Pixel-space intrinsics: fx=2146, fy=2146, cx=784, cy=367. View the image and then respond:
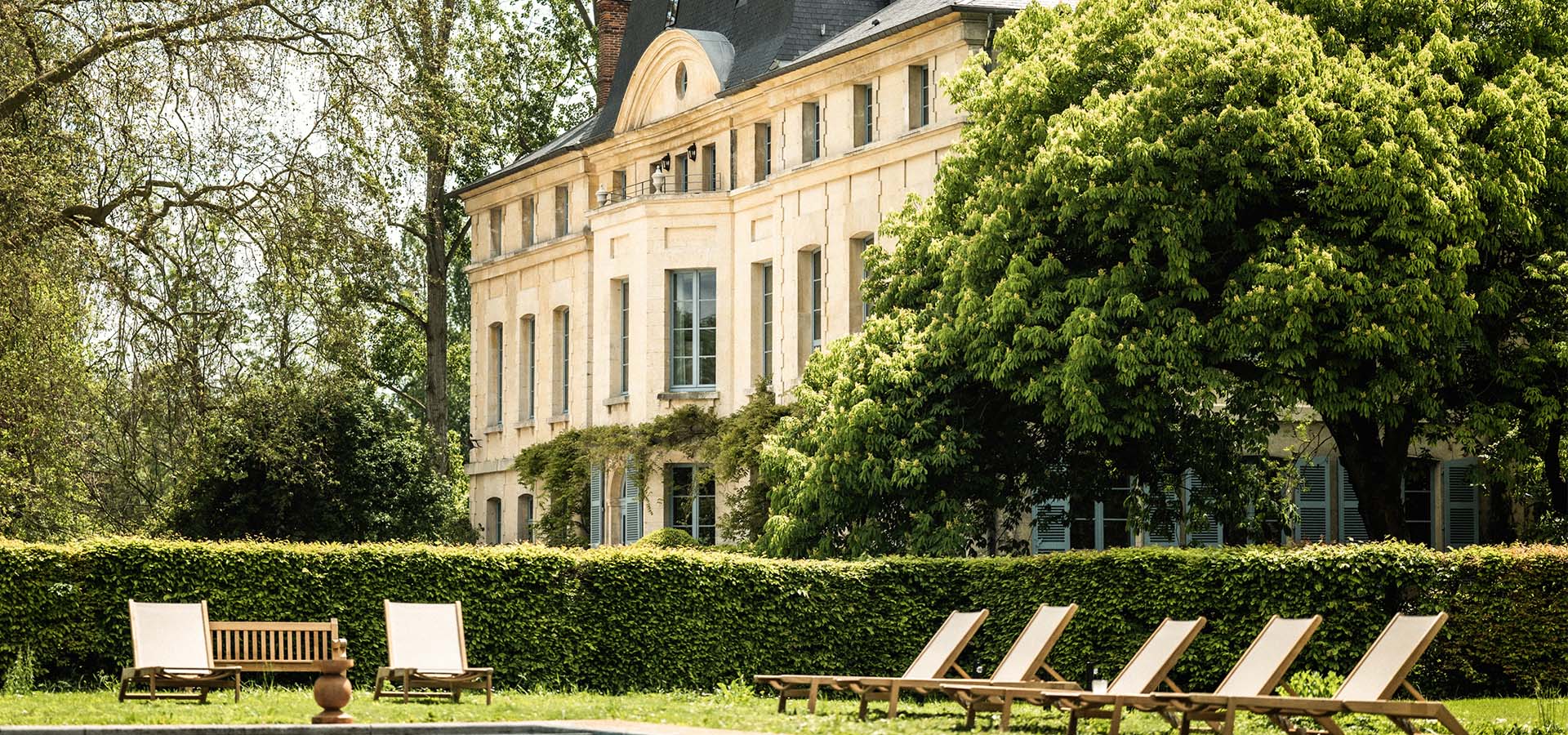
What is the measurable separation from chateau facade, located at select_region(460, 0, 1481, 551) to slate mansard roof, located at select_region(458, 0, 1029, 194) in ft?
0.19

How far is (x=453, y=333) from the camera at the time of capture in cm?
7350

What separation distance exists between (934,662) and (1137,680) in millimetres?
3133

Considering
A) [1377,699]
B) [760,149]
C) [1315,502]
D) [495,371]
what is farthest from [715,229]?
[1377,699]

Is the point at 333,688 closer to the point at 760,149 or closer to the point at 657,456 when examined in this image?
the point at 657,456

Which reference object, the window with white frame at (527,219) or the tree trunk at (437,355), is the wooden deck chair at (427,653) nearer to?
the window with white frame at (527,219)

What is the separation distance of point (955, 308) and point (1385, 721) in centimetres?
1400

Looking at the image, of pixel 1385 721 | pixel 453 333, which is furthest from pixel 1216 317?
pixel 453 333

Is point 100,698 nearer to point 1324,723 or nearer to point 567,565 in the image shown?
point 567,565

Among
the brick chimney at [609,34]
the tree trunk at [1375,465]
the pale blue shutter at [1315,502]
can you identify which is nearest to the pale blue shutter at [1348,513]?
the pale blue shutter at [1315,502]

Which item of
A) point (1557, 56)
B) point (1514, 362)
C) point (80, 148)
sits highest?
point (1557, 56)

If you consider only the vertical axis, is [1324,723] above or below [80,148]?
below

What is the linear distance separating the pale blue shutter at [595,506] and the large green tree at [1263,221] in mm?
17114

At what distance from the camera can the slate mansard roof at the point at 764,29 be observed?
128 feet

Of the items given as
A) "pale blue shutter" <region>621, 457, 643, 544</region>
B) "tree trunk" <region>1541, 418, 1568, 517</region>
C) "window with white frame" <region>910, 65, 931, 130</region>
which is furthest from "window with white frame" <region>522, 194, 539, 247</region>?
"tree trunk" <region>1541, 418, 1568, 517</region>
